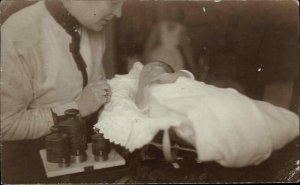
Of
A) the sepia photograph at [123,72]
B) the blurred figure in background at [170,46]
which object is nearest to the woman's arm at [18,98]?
the sepia photograph at [123,72]

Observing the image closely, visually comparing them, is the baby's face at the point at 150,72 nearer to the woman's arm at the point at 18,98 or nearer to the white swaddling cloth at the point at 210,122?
the white swaddling cloth at the point at 210,122

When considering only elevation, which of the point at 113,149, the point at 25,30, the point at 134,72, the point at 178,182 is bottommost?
the point at 178,182

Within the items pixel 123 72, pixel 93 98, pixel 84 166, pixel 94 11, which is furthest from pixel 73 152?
pixel 94 11

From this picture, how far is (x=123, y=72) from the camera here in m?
1.35

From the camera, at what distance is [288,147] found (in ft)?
4.24

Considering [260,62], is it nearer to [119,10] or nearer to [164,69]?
[164,69]

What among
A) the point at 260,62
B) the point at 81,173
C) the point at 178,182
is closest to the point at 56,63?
the point at 81,173

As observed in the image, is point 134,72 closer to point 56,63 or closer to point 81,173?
point 56,63

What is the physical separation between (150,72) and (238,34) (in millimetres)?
A: 296

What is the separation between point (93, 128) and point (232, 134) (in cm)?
43

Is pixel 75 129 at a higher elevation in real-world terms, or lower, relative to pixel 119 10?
lower

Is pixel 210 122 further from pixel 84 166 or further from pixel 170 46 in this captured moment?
pixel 84 166

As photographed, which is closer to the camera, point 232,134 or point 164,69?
point 232,134

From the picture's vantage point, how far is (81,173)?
1.33m
